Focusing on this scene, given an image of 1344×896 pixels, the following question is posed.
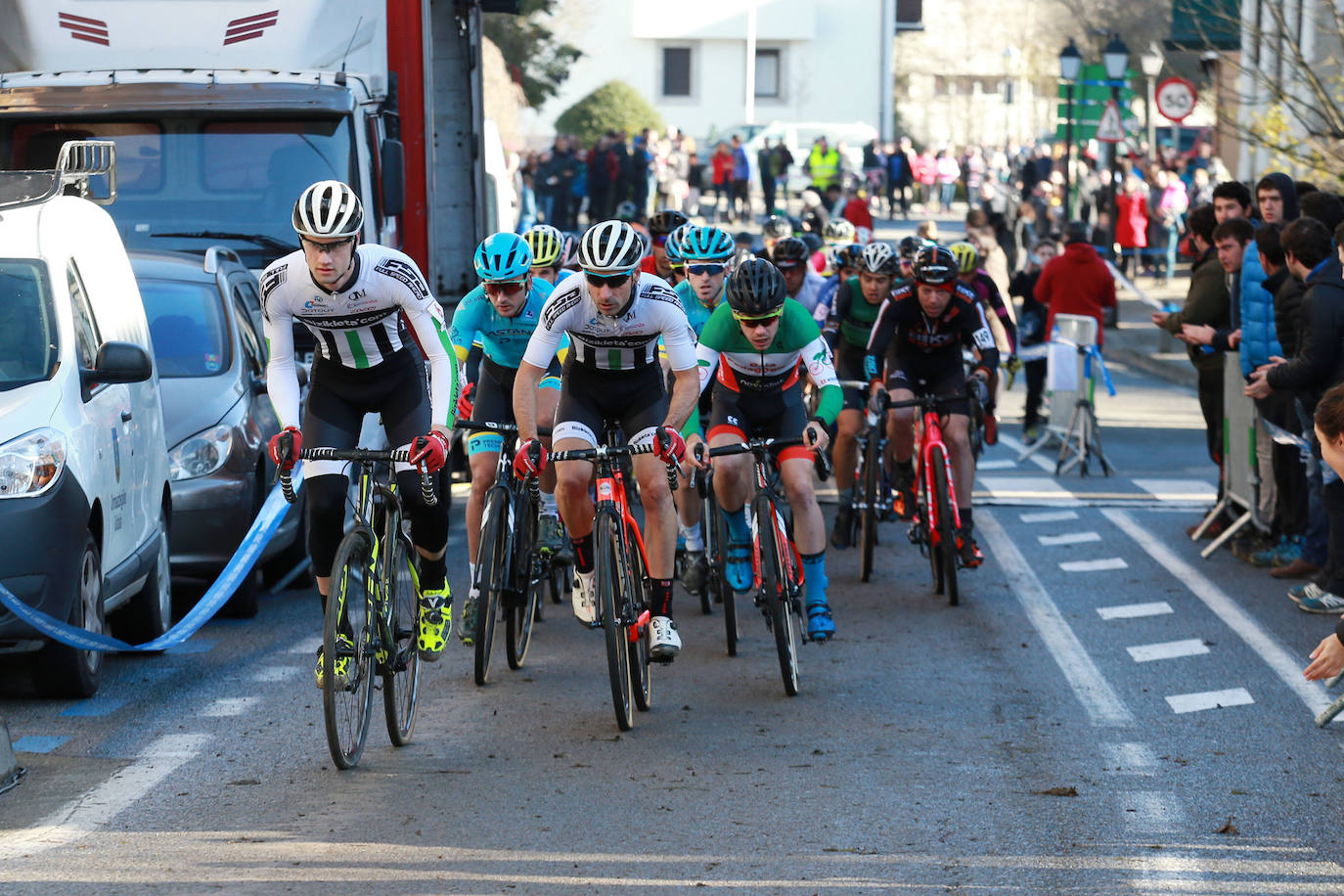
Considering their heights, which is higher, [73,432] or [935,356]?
[73,432]

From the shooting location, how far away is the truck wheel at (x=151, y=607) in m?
9.20

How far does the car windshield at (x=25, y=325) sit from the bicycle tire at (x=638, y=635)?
2.52m

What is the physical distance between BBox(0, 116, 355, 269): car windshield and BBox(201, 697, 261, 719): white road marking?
5324mm

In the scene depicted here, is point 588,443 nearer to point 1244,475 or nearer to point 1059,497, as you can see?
point 1244,475

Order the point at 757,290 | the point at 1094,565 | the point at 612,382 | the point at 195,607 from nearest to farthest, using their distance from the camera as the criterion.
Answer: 1. the point at 612,382
2. the point at 757,290
3. the point at 195,607
4. the point at 1094,565

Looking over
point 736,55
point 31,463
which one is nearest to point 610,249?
point 31,463

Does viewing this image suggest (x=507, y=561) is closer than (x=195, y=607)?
Yes

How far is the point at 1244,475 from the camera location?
12227mm

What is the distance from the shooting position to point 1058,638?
9.84m

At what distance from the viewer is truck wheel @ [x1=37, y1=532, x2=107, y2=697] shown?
806 centimetres

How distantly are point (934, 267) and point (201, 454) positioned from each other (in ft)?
13.3

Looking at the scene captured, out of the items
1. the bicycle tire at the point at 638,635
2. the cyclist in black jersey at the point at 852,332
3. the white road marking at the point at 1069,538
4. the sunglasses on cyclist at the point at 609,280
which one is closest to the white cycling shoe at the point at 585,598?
the bicycle tire at the point at 638,635

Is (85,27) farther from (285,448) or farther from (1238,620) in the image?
(1238,620)

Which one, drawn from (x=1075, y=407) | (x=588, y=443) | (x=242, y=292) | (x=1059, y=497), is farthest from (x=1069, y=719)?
(x=1075, y=407)
